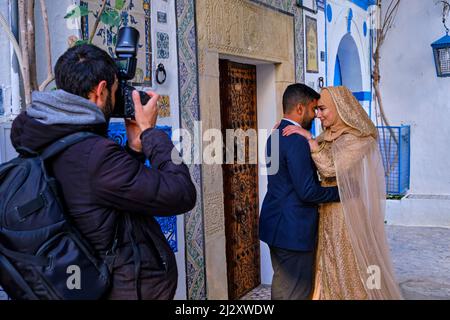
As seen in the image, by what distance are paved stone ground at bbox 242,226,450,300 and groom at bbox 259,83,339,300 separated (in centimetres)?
137

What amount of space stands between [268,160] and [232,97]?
1.26m

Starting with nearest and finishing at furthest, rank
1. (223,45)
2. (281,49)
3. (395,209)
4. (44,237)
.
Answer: (44,237) → (223,45) → (281,49) → (395,209)

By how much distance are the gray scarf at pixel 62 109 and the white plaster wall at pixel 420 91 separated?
23.8 feet

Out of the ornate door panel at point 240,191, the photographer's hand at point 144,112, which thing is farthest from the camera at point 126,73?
the ornate door panel at point 240,191

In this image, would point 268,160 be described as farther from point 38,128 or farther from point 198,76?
point 38,128

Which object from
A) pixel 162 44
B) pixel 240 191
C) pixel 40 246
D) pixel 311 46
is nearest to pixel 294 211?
pixel 162 44

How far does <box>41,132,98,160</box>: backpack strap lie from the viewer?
60.1 inches

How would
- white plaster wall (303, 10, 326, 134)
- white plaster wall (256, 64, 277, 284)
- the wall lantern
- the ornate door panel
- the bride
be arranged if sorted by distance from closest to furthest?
the bride
the ornate door panel
white plaster wall (256, 64, 277, 284)
white plaster wall (303, 10, 326, 134)
the wall lantern

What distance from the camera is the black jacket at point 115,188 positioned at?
150 cm

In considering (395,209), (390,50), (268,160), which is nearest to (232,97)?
(268,160)

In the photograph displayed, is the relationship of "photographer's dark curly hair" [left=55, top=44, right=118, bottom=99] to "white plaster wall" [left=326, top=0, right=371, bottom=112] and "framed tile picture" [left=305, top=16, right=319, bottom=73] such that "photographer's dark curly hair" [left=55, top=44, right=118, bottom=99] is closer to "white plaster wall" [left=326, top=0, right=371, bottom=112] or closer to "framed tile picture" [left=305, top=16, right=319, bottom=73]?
"framed tile picture" [left=305, top=16, right=319, bottom=73]

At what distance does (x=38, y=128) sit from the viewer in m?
1.53

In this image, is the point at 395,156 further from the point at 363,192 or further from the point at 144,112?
the point at 144,112

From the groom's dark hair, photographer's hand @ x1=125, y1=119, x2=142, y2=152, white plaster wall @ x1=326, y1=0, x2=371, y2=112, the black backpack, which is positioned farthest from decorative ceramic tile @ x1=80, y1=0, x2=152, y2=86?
white plaster wall @ x1=326, y1=0, x2=371, y2=112
